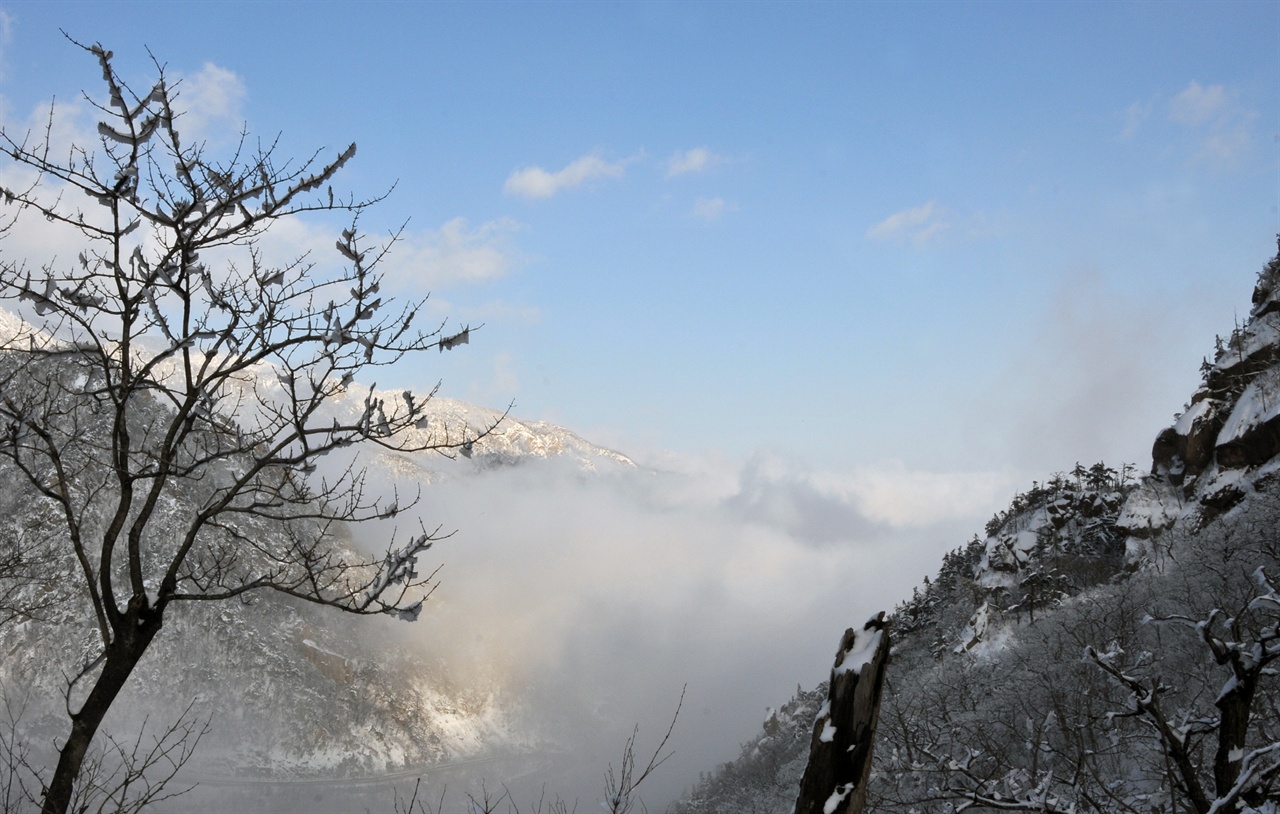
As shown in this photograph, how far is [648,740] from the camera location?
18475 centimetres

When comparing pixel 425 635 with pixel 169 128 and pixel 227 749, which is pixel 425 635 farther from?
pixel 169 128

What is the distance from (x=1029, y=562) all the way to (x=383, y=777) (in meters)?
114

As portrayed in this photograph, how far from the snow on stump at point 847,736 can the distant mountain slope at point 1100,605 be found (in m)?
8.11

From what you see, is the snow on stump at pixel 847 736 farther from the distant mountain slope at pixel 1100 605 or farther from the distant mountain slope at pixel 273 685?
the distant mountain slope at pixel 273 685

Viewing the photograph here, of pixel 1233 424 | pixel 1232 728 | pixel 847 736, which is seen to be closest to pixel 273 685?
pixel 1233 424

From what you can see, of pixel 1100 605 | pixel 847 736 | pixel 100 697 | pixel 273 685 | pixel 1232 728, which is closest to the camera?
pixel 847 736

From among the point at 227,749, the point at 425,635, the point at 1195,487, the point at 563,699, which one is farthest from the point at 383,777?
the point at 1195,487

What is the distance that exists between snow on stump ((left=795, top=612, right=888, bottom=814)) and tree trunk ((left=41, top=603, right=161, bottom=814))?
399 centimetres

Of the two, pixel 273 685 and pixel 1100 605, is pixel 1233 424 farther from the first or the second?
pixel 273 685

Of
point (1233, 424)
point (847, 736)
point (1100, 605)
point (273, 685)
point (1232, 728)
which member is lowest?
point (1232, 728)

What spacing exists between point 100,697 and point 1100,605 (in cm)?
4013

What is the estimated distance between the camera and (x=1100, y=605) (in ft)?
120

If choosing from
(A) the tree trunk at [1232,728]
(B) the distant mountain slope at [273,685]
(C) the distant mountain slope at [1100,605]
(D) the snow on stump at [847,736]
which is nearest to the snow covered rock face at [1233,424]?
(C) the distant mountain slope at [1100,605]

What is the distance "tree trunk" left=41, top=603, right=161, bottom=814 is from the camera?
16.1ft
